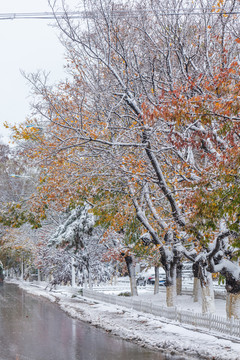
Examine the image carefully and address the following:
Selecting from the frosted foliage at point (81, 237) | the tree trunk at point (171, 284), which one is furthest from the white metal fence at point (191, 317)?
the frosted foliage at point (81, 237)

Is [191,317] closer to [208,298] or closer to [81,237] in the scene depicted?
[208,298]

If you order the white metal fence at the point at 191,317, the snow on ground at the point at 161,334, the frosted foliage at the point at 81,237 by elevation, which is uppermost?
the frosted foliage at the point at 81,237

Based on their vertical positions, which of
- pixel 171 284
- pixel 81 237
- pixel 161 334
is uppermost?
pixel 81 237

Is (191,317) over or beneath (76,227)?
beneath

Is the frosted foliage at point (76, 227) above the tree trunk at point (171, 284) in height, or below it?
above

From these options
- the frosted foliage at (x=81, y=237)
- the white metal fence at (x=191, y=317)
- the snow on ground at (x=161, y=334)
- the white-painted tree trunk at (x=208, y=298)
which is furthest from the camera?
the frosted foliage at (x=81, y=237)

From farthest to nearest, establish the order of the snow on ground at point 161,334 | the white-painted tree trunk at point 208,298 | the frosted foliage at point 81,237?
the frosted foliage at point 81,237, the white-painted tree trunk at point 208,298, the snow on ground at point 161,334

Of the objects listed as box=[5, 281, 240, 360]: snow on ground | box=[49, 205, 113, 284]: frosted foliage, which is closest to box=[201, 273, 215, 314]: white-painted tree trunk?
box=[5, 281, 240, 360]: snow on ground

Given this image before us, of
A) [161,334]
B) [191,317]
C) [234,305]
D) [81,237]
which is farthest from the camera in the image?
[81,237]

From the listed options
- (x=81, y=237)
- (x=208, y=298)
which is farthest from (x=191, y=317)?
(x=81, y=237)

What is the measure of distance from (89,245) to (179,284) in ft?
23.7

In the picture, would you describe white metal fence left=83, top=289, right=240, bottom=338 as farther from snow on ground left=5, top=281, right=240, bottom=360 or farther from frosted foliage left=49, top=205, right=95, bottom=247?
frosted foliage left=49, top=205, right=95, bottom=247

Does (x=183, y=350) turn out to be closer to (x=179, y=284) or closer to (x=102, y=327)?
(x=102, y=327)

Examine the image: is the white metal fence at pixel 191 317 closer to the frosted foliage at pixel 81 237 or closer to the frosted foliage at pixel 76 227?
the frosted foliage at pixel 81 237
